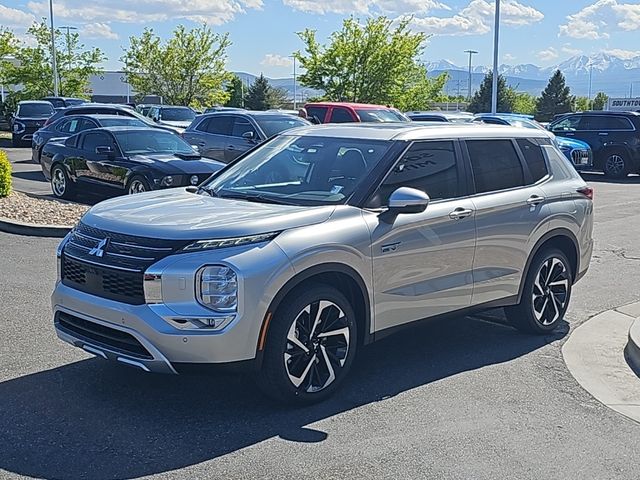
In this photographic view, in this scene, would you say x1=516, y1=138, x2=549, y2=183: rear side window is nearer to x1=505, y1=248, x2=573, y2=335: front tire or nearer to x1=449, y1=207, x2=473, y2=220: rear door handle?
x1=505, y1=248, x2=573, y2=335: front tire

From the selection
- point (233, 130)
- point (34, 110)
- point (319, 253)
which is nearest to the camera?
point (319, 253)

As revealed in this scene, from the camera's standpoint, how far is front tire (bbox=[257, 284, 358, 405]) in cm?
491

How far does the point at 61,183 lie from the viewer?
583 inches

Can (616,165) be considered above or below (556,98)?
below

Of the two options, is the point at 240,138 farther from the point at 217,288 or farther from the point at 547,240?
the point at 217,288

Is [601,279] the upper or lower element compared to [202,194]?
lower

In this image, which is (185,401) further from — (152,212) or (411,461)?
(411,461)

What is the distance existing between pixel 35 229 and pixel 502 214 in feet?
22.5

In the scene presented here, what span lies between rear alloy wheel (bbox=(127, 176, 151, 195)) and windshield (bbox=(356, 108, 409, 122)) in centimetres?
681

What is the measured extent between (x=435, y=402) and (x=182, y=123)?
23600 millimetres

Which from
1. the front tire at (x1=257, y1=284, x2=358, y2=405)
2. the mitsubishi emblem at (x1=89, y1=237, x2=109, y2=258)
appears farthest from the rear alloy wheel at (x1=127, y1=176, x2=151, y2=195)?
the front tire at (x1=257, y1=284, x2=358, y2=405)

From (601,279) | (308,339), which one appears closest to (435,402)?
(308,339)

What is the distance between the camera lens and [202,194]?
6.11 meters

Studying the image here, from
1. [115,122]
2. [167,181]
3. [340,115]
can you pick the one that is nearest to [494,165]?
[167,181]
